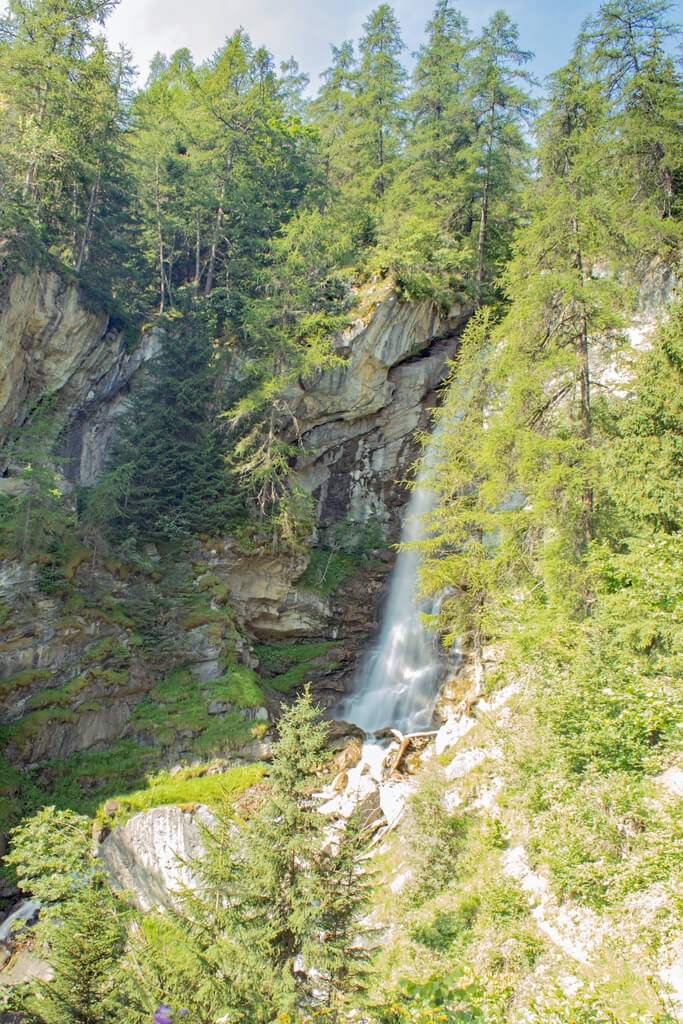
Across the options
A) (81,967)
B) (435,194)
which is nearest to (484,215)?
(435,194)

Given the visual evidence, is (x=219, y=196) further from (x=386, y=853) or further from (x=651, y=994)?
(x=651, y=994)

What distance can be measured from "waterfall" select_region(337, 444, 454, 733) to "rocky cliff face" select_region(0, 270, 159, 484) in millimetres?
10805


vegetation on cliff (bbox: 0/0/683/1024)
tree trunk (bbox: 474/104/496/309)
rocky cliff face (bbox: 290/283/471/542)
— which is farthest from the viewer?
tree trunk (bbox: 474/104/496/309)

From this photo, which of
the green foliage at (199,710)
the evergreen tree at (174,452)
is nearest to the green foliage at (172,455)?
the evergreen tree at (174,452)

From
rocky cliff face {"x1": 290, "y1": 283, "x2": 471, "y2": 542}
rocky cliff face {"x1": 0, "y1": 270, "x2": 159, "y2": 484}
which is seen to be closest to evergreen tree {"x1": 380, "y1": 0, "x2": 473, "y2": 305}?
rocky cliff face {"x1": 290, "y1": 283, "x2": 471, "y2": 542}

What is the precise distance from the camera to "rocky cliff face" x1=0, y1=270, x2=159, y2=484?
17.2 m

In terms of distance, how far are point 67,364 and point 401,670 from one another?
47.0 feet

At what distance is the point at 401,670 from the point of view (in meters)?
18.5

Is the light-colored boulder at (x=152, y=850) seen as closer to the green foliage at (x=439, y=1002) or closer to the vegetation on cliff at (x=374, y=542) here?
the vegetation on cliff at (x=374, y=542)

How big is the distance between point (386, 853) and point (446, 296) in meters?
17.6

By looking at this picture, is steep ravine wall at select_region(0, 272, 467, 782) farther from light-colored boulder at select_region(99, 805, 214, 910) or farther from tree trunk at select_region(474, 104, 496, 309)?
light-colored boulder at select_region(99, 805, 214, 910)

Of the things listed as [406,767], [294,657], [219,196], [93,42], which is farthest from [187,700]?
[93,42]

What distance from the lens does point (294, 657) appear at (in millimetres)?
19344

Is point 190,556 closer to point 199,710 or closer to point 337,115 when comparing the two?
point 199,710
